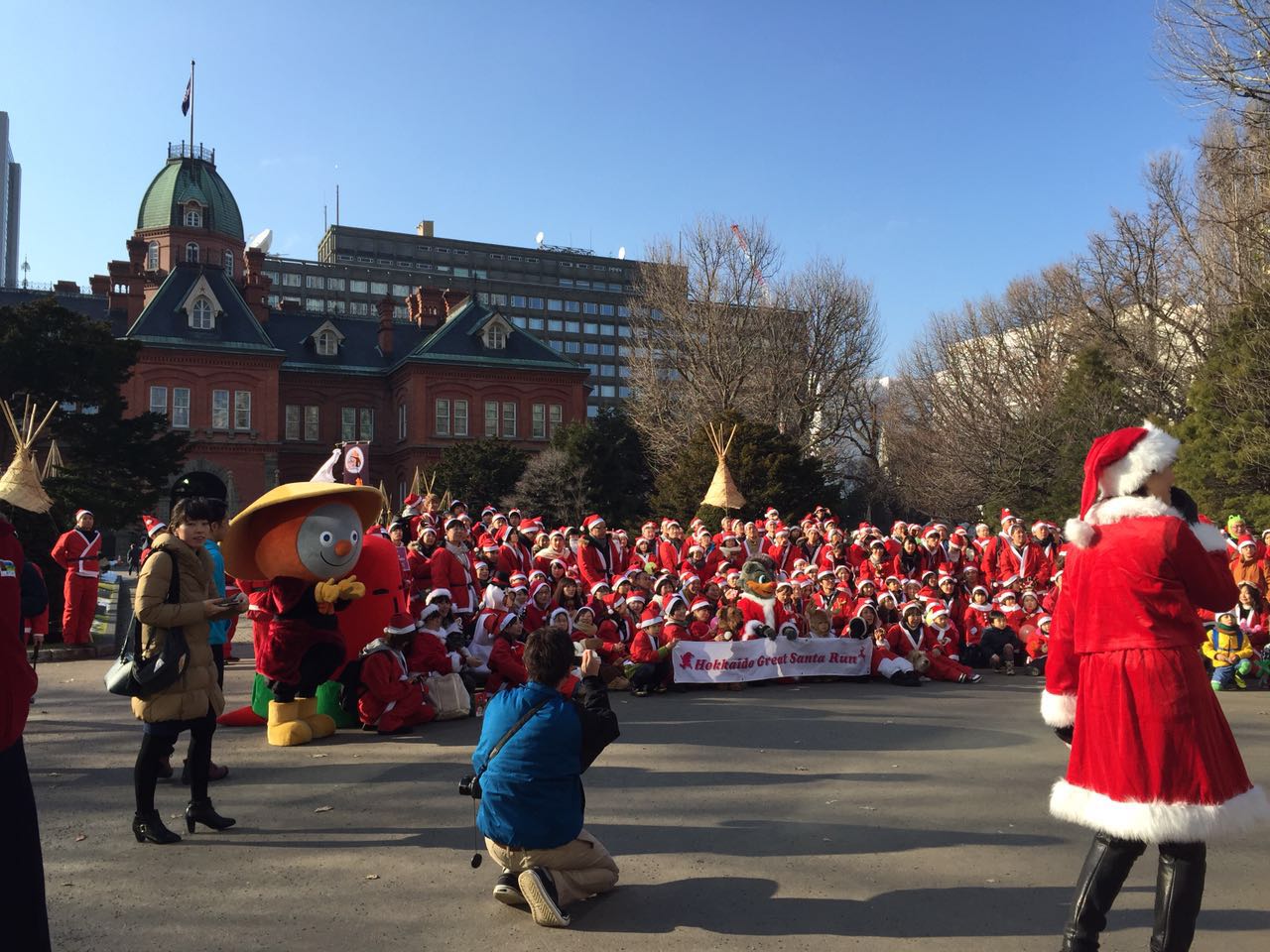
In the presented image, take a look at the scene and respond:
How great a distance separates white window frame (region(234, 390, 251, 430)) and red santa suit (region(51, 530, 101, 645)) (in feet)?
125

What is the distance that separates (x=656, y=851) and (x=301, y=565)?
12.3 feet

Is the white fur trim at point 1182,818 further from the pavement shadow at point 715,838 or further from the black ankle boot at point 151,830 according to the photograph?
the black ankle boot at point 151,830

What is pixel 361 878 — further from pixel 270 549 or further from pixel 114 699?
pixel 114 699

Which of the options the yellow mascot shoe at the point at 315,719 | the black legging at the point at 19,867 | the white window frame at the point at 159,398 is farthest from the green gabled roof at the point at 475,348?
the black legging at the point at 19,867

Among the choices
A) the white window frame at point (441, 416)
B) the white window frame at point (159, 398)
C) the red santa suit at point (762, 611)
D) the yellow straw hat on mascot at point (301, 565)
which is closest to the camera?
the yellow straw hat on mascot at point (301, 565)

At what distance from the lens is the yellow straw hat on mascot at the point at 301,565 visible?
25.6ft

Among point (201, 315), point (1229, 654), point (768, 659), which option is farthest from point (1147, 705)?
point (201, 315)

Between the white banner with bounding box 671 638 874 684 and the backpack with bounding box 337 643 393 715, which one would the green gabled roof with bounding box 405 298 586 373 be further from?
the backpack with bounding box 337 643 393 715

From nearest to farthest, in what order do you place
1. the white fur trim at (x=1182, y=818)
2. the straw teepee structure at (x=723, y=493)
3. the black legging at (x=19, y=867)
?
the black legging at (x=19, y=867)
the white fur trim at (x=1182, y=818)
the straw teepee structure at (x=723, y=493)

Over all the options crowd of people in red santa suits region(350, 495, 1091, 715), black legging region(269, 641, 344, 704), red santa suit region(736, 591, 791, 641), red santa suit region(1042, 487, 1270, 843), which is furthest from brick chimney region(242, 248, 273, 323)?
red santa suit region(1042, 487, 1270, 843)

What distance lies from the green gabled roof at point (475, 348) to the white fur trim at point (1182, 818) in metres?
52.0

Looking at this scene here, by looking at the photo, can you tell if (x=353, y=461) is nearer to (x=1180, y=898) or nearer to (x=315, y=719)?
(x=315, y=719)

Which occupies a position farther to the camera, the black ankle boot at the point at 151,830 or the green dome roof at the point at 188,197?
the green dome roof at the point at 188,197

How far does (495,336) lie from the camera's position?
56.4m
